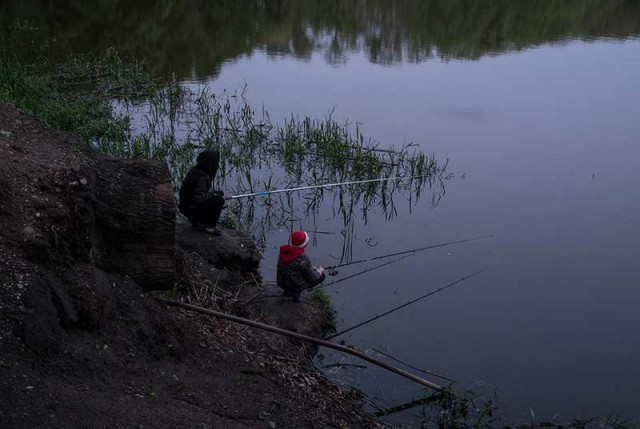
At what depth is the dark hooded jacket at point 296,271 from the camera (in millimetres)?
6809

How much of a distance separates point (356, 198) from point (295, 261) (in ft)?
11.3

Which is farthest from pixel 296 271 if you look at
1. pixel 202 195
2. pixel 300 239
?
pixel 202 195

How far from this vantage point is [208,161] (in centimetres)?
707

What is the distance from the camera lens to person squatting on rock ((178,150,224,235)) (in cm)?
704

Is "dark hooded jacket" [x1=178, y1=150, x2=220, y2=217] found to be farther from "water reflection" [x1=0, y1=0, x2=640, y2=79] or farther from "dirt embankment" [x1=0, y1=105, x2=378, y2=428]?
"water reflection" [x1=0, y1=0, x2=640, y2=79]

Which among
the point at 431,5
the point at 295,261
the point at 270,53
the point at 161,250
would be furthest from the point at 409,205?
the point at 431,5

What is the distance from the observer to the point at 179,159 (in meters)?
10.1

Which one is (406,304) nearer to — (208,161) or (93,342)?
(208,161)

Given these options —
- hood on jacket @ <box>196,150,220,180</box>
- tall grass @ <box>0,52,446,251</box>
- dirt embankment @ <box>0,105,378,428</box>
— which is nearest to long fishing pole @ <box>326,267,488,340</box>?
dirt embankment @ <box>0,105,378,428</box>

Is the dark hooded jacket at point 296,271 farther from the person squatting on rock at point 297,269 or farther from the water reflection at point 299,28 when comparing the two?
the water reflection at point 299,28

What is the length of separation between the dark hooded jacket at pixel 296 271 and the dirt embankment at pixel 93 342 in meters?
0.88

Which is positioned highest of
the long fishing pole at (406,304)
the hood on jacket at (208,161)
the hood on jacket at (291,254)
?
the hood on jacket at (208,161)

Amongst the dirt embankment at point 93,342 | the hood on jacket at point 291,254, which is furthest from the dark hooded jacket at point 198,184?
the dirt embankment at point 93,342

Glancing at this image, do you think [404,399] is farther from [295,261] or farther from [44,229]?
[44,229]
